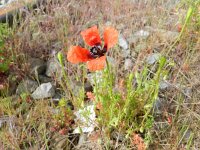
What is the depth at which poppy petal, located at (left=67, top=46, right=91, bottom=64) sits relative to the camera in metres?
1.76

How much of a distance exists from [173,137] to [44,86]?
1.03 metres

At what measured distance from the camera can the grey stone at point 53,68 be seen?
2783 mm

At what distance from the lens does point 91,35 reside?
6.10ft

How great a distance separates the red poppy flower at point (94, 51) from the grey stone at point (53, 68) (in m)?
0.94

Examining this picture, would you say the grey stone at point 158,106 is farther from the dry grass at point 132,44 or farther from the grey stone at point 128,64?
the grey stone at point 128,64

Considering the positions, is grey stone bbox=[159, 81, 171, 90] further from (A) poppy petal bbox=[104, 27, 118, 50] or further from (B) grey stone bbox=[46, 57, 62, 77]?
(A) poppy petal bbox=[104, 27, 118, 50]

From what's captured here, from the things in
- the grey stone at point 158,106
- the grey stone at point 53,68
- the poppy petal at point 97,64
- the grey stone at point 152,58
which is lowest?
the grey stone at point 158,106

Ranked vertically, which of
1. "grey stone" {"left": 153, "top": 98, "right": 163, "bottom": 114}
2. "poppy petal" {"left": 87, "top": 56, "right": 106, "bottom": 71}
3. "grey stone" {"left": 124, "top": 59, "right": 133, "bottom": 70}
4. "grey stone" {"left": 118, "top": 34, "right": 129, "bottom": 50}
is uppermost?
"poppy petal" {"left": 87, "top": 56, "right": 106, "bottom": 71}

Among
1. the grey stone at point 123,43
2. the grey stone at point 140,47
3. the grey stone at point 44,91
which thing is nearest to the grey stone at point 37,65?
the grey stone at point 44,91

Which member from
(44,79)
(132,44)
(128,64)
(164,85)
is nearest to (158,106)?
(164,85)

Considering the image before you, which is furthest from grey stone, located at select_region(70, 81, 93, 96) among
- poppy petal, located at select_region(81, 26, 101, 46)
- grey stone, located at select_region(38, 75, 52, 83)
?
poppy petal, located at select_region(81, 26, 101, 46)

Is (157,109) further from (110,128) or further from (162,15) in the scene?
(162,15)

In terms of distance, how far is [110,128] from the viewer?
7.25 feet

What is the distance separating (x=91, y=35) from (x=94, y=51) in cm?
9
